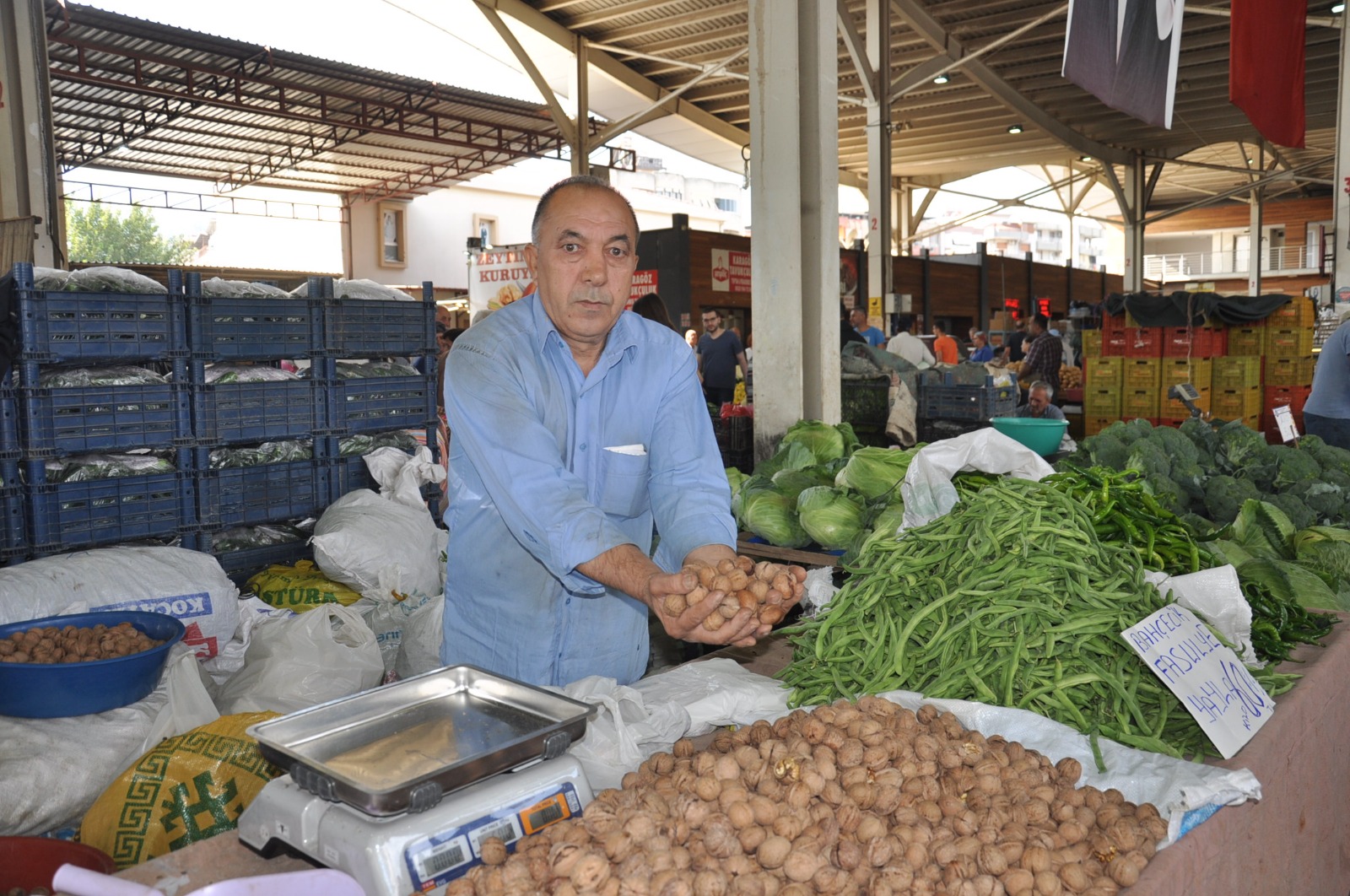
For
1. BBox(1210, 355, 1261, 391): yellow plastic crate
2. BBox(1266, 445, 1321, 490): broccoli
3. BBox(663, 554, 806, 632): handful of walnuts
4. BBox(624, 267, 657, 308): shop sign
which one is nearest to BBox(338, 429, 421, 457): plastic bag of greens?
BBox(663, 554, 806, 632): handful of walnuts

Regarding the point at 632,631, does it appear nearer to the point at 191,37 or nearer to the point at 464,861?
the point at 464,861

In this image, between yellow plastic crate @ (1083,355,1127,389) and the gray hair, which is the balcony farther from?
the gray hair

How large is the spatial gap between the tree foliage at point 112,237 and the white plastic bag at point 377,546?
1150 inches

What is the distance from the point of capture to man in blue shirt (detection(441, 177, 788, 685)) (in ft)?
6.70

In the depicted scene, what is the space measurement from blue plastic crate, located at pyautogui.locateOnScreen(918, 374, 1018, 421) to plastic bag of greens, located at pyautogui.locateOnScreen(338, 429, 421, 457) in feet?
12.8

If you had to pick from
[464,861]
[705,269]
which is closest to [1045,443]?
[464,861]

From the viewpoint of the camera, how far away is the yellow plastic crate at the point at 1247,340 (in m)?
10.4

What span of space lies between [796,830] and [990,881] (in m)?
0.28

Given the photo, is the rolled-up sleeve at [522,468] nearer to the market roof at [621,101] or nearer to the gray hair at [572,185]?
the gray hair at [572,185]

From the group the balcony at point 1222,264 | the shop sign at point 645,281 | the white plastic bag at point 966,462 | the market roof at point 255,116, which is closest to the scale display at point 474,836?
the white plastic bag at point 966,462

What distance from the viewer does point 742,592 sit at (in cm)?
172

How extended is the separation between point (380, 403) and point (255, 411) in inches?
28.9

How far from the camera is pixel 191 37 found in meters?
12.7

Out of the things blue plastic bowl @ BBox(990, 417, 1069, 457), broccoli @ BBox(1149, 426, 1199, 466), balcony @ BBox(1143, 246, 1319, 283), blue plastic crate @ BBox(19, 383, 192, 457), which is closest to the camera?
blue plastic crate @ BBox(19, 383, 192, 457)
